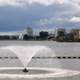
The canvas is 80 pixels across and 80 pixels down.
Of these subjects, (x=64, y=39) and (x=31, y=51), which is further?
(x=64, y=39)

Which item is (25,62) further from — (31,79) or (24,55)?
(31,79)

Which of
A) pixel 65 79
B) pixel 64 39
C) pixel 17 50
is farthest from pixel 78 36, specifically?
pixel 65 79

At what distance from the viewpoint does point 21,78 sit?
29.1m

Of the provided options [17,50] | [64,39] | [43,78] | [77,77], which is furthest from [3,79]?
[64,39]

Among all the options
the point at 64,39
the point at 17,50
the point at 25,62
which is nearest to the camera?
the point at 25,62

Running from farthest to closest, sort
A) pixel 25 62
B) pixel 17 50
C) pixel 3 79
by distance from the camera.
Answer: pixel 17 50
pixel 25 62
pixel 3 79

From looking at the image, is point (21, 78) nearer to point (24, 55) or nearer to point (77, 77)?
point (77, 77)

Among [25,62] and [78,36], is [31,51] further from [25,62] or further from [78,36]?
[78,36]

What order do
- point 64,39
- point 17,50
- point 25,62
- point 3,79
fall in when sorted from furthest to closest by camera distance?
point 64,39
point 17,50
point 25,62
point 3,79

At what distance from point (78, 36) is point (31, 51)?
496ft

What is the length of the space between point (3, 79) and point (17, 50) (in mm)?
13330

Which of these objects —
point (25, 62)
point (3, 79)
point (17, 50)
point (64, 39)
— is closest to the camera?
point (3, 79)

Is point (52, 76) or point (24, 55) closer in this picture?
point (52, 76)

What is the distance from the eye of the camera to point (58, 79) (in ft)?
95.1
